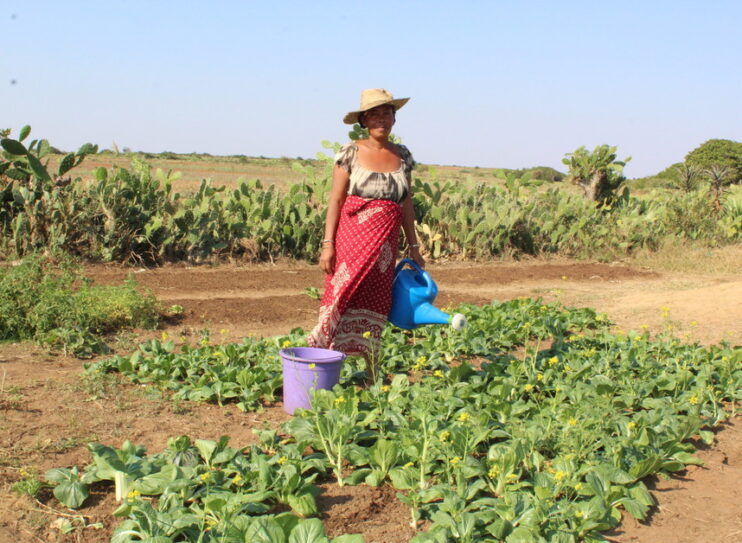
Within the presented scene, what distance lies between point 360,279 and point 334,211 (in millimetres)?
391

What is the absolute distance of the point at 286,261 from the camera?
9.62m

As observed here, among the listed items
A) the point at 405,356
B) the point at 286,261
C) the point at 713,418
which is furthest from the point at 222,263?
the point at 713,418

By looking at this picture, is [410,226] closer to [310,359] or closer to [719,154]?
[310,359]

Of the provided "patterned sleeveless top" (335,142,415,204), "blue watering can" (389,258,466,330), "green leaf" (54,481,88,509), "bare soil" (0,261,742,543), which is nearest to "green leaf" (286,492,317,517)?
"bare soil" (0,261,742,543)

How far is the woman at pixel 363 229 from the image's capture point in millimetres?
4039

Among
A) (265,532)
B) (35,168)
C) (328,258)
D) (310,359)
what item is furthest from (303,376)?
(35,168)

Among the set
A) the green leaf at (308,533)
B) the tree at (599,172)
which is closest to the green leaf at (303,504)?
the green leaf at (308,533)

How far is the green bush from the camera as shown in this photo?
4.96 m

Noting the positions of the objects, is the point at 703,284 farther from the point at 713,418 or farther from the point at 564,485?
the point at 564,485

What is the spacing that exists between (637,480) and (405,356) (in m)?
2.01

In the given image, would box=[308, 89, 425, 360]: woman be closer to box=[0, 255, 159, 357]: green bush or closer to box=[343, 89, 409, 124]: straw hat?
box=[343, 89, 409, 124]: straw hat

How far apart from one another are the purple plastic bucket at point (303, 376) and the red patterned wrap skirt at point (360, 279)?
212mm

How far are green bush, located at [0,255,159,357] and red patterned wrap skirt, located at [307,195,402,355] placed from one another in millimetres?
1787

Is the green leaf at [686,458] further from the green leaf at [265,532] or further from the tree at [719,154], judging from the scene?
the tree at [719,154]
